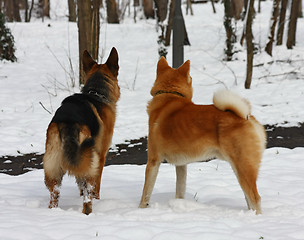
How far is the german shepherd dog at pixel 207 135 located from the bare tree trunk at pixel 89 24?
614cm

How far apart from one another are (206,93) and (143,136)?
3.54 m

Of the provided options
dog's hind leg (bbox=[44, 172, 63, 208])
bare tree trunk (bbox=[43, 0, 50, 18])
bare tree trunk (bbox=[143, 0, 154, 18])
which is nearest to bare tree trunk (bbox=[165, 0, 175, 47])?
bare tree trunk (bbox=[143, 0, 154, 18])

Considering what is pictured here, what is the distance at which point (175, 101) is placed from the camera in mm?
4000

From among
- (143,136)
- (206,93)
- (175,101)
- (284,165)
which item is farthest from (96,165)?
(206,93)

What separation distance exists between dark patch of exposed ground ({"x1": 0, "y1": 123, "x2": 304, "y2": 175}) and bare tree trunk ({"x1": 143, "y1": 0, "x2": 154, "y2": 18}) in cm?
1636

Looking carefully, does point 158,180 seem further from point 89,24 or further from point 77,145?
point 89,24

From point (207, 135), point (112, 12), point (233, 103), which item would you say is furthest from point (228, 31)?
point (112, 12)

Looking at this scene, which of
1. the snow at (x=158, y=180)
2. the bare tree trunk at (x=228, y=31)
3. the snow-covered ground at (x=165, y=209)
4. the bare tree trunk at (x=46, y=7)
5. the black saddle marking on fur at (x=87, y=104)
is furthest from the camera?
the bare tree trunk at (x=46, y=7)

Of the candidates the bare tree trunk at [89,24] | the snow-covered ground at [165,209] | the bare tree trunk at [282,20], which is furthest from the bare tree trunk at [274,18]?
the snow-covered ground at [165,209]

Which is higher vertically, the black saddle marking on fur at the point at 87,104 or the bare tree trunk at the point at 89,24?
the bare tree trunk at the point at 89,24

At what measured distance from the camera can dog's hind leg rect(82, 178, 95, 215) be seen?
140 inches

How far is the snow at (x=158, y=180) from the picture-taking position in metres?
3.08

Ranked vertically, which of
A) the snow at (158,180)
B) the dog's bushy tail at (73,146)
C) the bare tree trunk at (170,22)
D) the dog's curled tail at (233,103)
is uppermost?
the bare tree trunk at (170,22)

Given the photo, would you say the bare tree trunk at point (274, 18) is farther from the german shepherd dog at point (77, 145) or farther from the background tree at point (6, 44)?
the german shepherd dog at point (77, 145)
